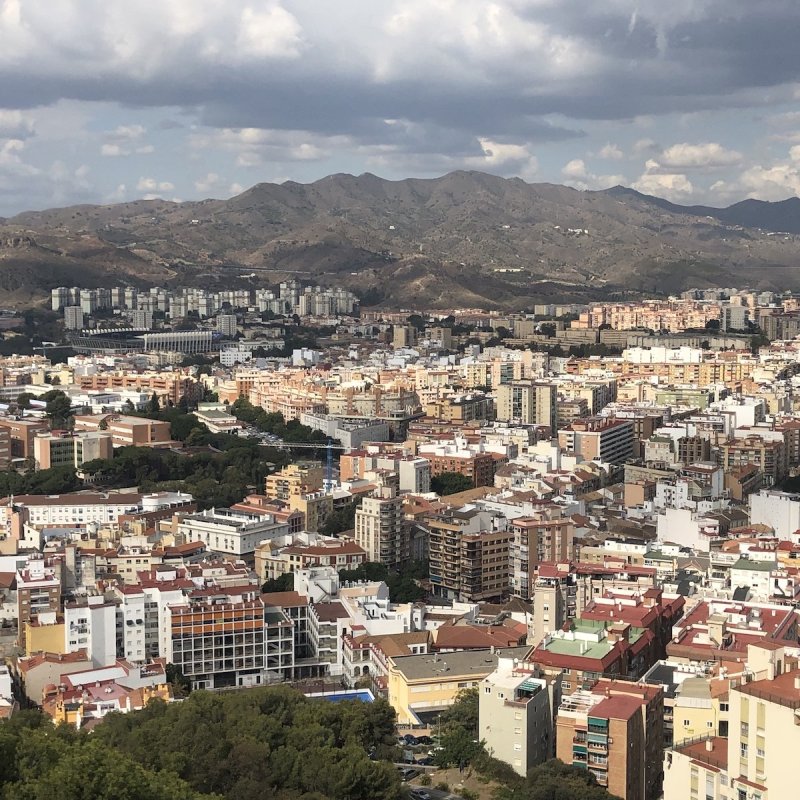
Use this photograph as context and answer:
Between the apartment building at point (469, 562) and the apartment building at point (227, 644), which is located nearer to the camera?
the apartment building at point (227, 644)

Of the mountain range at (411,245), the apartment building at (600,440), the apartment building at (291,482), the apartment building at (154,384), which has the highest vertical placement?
the mountain range at (411,245)

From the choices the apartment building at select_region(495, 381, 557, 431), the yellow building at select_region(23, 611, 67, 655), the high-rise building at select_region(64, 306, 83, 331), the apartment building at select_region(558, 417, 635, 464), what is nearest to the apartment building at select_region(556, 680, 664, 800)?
the yellow building at select_region(23, 611, 67, 655)

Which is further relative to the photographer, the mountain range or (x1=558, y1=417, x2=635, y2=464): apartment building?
the mountain range

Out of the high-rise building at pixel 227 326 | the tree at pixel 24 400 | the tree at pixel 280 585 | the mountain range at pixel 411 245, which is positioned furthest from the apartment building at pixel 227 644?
the mountain range at pixel 411 245

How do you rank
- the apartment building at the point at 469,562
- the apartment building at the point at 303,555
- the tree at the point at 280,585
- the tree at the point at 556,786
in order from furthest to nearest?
the apartment building at the point at 469,562
the apartment building at the point at 303,555
the tree at the point at 280,585
the tree at the point at 556,786

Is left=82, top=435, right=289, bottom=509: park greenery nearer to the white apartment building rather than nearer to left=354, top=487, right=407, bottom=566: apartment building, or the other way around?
left=354, top=487, right=407, bottom=566: apartment building

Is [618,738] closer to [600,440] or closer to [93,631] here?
[93,631]

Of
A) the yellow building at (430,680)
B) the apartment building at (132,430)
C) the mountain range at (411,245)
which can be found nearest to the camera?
the yellow building at (430,680)

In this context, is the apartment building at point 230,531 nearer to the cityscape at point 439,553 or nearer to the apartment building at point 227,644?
the cityscape at point 439,553
